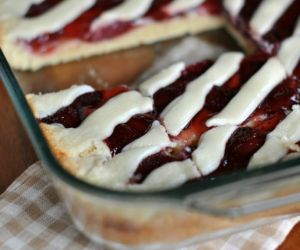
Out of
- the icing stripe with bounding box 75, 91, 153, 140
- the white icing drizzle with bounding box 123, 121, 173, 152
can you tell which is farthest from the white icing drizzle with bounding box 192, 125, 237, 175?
the icing stripe with bounding box 75, 91, 153, 140

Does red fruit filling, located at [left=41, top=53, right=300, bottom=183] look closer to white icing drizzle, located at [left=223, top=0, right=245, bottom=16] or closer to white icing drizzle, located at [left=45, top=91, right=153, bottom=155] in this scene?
white icing drizzle, located at [left=45, top=91, right=153, bottom=155]

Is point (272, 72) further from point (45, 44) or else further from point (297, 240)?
point (45, 44)

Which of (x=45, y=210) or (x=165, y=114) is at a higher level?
(x=165, y=114)

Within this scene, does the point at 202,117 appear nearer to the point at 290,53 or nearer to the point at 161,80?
the point at 161,80

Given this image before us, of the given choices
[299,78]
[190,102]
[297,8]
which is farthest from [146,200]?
[297,8]

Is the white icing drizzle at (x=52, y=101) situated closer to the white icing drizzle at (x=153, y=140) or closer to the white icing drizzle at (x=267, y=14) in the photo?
the white icing drizzle at (x=153, y=140)

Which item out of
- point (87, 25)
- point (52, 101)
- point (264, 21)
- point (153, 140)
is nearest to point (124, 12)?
point (87, 25)
